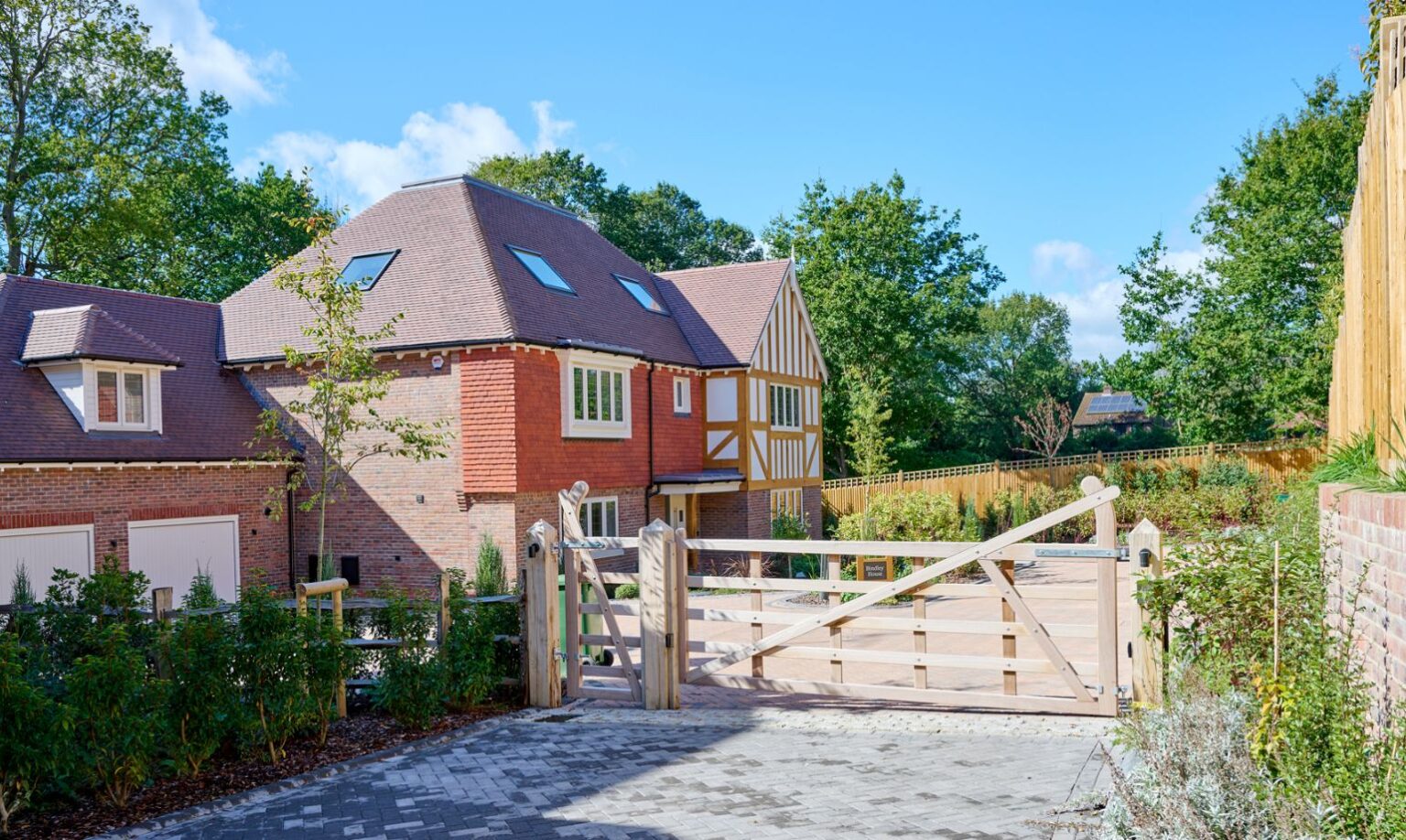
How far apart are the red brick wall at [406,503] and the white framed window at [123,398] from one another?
115 inches

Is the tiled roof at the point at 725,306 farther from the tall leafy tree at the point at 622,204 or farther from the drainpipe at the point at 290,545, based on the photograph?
the tall leafy tree at the point at 622,204

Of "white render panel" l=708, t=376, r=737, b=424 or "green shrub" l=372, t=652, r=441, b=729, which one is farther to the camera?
"white render panel" l=708, t=376, r=737, b=424

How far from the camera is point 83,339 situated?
17047 millimetres

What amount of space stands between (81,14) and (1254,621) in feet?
114

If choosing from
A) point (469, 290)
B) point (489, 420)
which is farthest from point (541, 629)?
point (469, 290)

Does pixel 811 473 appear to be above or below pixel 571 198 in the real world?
below

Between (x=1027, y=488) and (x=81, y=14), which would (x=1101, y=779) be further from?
(x=81, y=14)

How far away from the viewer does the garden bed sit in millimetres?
6684

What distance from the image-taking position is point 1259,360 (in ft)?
104

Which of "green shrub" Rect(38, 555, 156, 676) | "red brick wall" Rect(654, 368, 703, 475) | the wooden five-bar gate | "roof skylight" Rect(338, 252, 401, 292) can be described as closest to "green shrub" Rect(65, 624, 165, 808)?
"green shrub" Rect(38, 555, 156, 676)

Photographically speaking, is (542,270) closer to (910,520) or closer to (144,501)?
(144,501)

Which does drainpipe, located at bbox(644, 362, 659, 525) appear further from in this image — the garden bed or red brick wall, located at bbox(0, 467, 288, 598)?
the garden bed

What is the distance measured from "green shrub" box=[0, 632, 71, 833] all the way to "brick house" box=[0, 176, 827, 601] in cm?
1073

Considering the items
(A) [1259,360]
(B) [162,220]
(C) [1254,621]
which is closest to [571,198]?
(B) [162,220]
